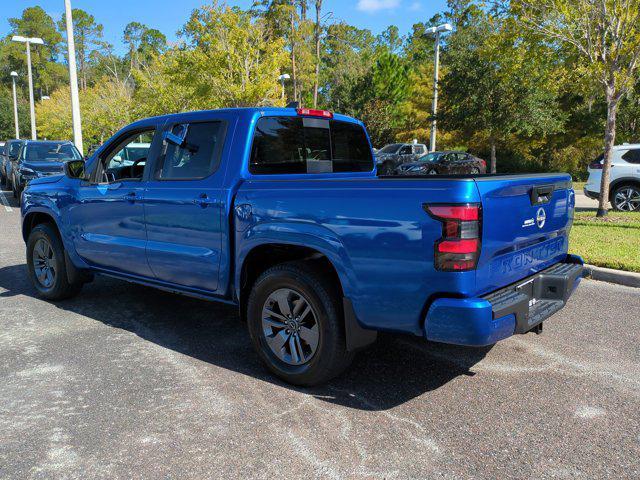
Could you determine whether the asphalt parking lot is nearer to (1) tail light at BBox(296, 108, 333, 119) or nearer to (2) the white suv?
(1) tail light at BBox(296, 108, 333, 119)

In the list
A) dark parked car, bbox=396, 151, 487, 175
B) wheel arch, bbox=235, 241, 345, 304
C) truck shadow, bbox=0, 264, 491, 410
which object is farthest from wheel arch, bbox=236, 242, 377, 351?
dark parked car, bbox=396, 151, 487, 175

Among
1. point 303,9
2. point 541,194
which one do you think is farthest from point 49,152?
point 303,9

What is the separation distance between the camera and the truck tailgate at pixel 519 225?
3.02 meters

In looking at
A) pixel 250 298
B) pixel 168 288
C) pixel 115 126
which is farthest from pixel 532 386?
pixel 115 126

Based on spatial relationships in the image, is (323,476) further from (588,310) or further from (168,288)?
(588,310)

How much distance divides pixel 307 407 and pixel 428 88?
121 ft

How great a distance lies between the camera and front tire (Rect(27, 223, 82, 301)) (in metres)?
5.62

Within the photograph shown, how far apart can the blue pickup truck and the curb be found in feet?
9.61

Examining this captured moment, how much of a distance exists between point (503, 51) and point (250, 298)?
Answer: 10.8 metres

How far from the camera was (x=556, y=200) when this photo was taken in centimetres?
376

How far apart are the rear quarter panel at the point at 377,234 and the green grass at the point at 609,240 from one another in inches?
190

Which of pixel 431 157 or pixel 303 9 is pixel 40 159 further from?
pixel 303 9

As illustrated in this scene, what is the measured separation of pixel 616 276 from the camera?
6574 mm

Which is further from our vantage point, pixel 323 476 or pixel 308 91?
pixel 308 91
